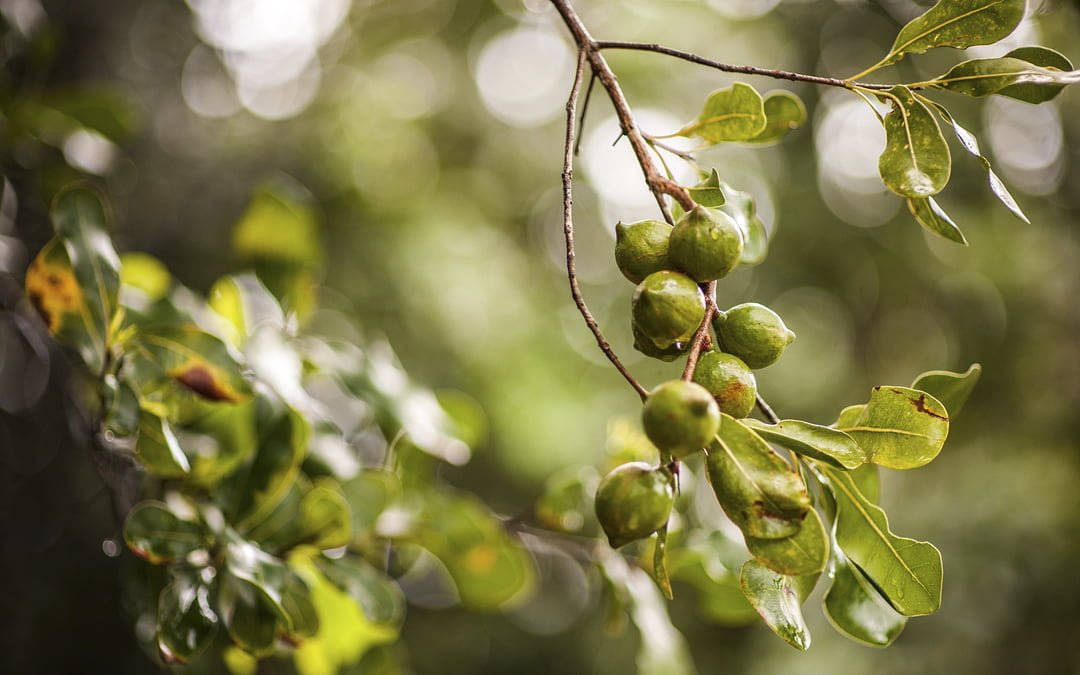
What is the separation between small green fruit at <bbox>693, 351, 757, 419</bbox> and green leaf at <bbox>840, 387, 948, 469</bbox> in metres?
0.11

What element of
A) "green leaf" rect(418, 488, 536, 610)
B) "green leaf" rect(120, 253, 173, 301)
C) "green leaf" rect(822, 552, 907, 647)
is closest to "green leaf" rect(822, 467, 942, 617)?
"green leaf" rect(822, 552, 907, 647)

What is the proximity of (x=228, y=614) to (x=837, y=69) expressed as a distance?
12.4ft

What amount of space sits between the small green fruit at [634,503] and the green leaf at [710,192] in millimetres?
234

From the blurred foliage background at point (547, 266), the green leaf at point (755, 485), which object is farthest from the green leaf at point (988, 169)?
the blurred foliage background at point (547, 266)

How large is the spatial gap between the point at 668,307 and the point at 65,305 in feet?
2.31

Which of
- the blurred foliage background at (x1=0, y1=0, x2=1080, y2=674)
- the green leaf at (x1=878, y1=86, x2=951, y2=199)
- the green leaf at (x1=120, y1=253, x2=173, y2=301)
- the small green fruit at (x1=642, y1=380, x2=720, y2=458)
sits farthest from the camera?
the blurred foliage background at (x1=0, y1=0, x2=1080, y2=674)

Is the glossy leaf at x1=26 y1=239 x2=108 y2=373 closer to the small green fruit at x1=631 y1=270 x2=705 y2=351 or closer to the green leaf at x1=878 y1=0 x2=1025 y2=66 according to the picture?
the small green fruit at x1=631 y1=270 x2=705 y2=351

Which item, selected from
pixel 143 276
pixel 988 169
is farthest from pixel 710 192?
pixel 143 276

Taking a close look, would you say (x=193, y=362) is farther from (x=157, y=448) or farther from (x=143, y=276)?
(x=143, y=276)

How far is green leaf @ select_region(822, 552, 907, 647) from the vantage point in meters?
0.58

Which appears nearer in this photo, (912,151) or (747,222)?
(912,151)

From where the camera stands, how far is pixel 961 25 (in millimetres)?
591

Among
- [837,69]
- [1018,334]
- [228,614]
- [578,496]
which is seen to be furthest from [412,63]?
[228,614]

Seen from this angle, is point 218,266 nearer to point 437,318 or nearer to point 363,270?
point 363,270
